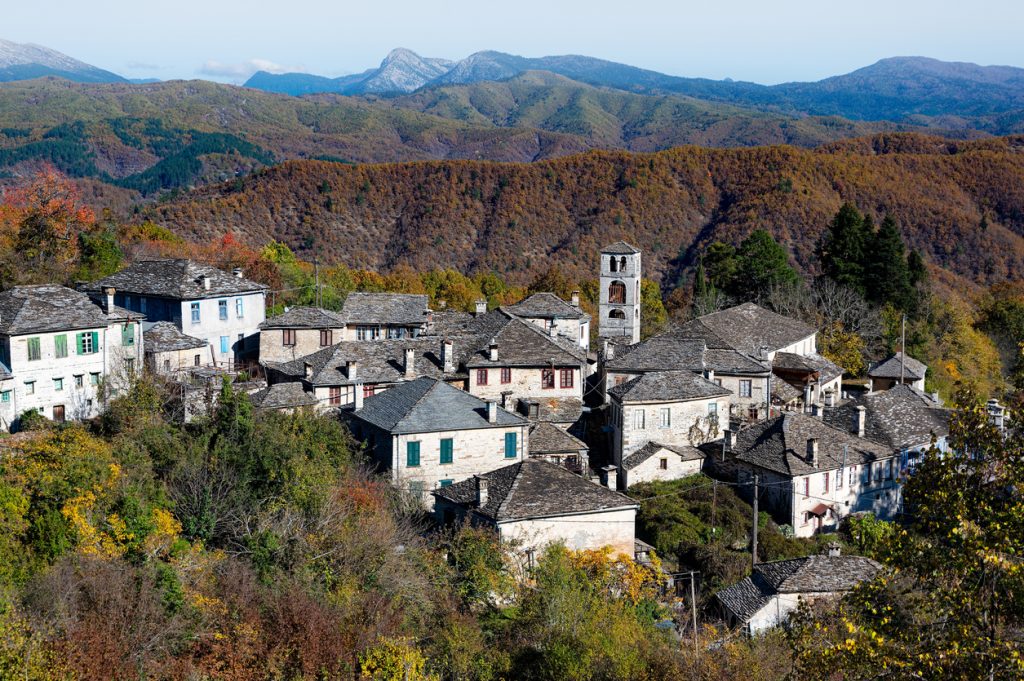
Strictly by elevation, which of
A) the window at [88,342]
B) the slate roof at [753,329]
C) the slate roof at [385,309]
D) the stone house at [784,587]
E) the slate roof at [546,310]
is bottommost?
the stone house at [784,587]

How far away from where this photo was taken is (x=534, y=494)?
32.2m

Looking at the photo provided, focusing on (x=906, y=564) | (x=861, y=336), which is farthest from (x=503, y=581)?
(x=861, y=336)

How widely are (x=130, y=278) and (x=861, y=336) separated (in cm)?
4157

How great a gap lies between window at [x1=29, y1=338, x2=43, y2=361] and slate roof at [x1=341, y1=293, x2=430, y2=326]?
16.4 metres

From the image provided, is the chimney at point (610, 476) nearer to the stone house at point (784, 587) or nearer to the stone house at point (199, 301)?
the stone house at point (784, 587)

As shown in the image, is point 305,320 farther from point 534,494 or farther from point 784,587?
point 784,587

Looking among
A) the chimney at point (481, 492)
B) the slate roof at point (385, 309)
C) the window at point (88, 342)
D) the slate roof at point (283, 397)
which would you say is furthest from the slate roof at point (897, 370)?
the window at point (88, 342)

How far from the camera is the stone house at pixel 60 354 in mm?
37938

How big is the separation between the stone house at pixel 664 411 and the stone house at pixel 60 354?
59.7 ft

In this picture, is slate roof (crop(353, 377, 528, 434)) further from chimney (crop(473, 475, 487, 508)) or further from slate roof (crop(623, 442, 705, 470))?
slate roof (crop(623, 442, 705, 470))

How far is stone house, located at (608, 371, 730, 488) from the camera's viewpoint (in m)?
42.2

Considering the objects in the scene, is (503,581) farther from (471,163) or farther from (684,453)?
(471,163)

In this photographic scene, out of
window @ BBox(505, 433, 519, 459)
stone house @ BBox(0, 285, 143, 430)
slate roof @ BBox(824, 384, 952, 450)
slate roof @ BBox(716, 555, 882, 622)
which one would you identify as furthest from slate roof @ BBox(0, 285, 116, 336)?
slate roof @ BBox(824, 384, 952, 450)

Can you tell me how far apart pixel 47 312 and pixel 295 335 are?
1268 cm
